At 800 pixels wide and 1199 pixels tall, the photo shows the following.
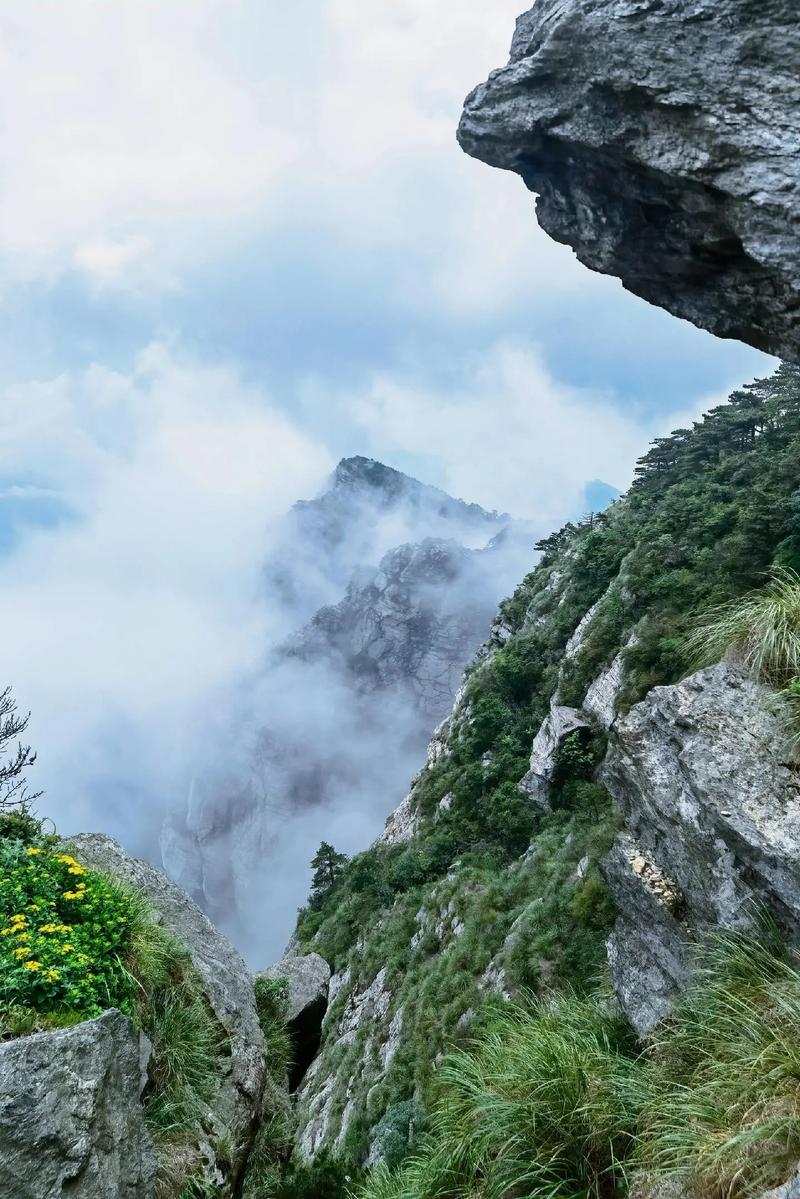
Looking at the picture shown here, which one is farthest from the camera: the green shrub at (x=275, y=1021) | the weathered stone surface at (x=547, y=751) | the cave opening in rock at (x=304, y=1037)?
the weathered stone surface at (x=547, y=751)

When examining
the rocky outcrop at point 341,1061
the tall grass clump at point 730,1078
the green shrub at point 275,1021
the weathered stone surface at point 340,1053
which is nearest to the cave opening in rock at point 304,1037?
the green shrub at point 275,1021

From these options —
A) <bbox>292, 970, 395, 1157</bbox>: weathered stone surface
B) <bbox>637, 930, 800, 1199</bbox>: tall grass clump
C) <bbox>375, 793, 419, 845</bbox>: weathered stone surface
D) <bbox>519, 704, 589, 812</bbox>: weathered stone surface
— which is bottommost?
<bbox>637, 930, 800, 1199</bbox>: tall grass clump

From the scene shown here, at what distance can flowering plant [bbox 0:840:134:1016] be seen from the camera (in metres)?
6.16

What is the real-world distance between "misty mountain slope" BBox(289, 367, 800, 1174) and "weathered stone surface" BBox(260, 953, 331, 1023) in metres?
2.75

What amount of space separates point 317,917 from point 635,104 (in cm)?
4093

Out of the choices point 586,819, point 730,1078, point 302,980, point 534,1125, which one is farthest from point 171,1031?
point 586,819

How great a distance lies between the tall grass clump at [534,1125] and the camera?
546 centimetres

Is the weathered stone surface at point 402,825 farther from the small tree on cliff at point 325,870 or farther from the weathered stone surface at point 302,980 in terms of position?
the weathered stone surface at point 302,980

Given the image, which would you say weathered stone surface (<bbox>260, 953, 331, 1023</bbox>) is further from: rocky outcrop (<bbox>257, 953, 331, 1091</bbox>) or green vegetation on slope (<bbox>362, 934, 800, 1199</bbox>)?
green vegetation on slope (<bbox>362, 934, 800, 1199</bbox>)

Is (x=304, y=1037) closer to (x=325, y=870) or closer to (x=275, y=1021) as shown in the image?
(x=275, y=1021)

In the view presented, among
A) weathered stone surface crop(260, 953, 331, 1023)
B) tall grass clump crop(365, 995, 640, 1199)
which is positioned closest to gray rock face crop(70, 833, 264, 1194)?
tall grass clump crop(365, 995, 640, 1199)

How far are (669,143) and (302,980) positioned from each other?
1981 cm

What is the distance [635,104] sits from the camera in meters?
13.1

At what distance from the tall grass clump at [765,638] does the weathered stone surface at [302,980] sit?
11823 millimetres
